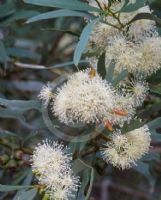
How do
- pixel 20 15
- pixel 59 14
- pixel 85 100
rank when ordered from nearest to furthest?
pixel 85 100 → pixel 59 14 → pixel 20 15

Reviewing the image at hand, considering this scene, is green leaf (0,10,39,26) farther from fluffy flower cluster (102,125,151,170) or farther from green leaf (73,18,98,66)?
fluffy flower cluster (102,125,151,170)

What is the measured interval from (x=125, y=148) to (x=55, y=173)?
0.20 meters

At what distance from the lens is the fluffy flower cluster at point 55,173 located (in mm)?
1416

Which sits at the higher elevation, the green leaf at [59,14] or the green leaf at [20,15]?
the green leaf at [20,15]

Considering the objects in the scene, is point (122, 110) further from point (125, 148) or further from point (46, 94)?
point (46, 94)

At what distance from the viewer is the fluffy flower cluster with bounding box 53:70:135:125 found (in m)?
1.43

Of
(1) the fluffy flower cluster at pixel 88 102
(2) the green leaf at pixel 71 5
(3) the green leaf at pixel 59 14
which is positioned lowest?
(1) the fluffy flower cluster at pixel 88 102

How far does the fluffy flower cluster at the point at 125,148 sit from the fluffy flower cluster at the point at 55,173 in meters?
0.11

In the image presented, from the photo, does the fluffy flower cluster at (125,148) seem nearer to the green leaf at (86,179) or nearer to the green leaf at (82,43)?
the green leaf at (86,179)

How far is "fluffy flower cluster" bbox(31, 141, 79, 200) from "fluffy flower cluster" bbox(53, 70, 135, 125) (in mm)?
94

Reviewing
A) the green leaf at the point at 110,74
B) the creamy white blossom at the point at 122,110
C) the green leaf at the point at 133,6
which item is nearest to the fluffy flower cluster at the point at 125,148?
the creamy white blossom at the point at 122,110

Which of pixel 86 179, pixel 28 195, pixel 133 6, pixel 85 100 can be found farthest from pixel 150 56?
pixel 28 195

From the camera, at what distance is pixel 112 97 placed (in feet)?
4.83

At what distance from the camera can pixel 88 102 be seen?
4.70ft
